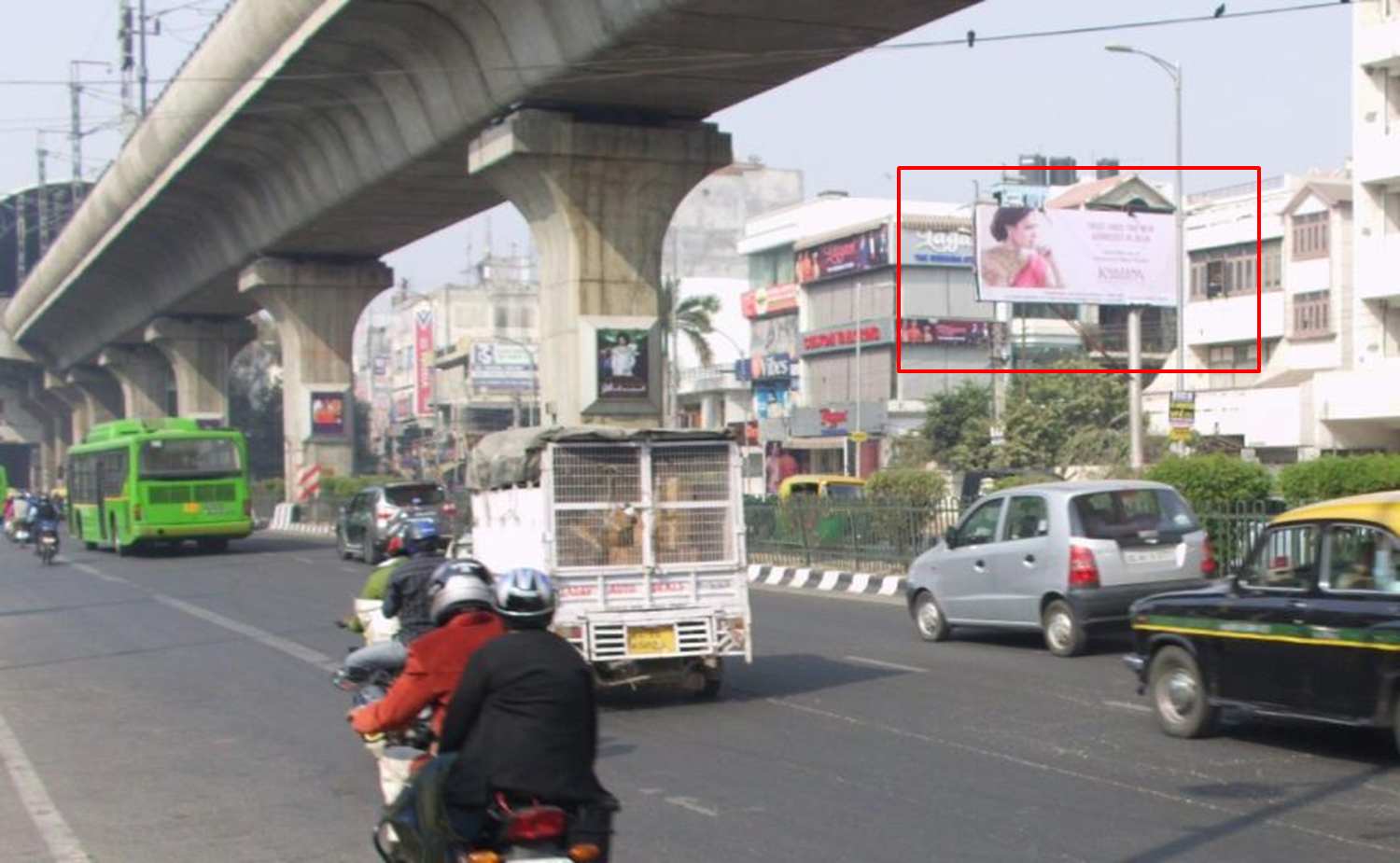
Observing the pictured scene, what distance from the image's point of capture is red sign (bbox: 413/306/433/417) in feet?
349

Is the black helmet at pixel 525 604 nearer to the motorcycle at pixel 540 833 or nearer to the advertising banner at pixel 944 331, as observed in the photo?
the motorcycle at pixel 540 833

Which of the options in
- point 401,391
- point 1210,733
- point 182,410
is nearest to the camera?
point 1210,733

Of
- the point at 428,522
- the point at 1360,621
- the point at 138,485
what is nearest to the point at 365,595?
the point at 428,522

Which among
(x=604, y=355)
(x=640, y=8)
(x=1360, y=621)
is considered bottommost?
(x=1360, y=621)

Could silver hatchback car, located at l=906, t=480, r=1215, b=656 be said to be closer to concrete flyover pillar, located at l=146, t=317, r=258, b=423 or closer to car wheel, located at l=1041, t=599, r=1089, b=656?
car wheel, located at l=1041, t=599, r=1089, b=656

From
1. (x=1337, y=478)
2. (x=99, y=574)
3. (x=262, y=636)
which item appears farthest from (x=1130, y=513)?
(x=99, y=574)

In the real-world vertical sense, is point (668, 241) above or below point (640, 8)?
above

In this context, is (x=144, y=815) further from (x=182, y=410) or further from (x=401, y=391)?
(x=401, y=391)

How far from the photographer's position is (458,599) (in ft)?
A: 19.9

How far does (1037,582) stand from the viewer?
1528 centimetres

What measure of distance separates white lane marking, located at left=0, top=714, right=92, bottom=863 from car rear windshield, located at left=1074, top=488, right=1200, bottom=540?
347 inches

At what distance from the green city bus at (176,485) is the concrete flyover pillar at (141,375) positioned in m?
38.3

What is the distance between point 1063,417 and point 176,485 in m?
26.5

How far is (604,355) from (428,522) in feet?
62.4
